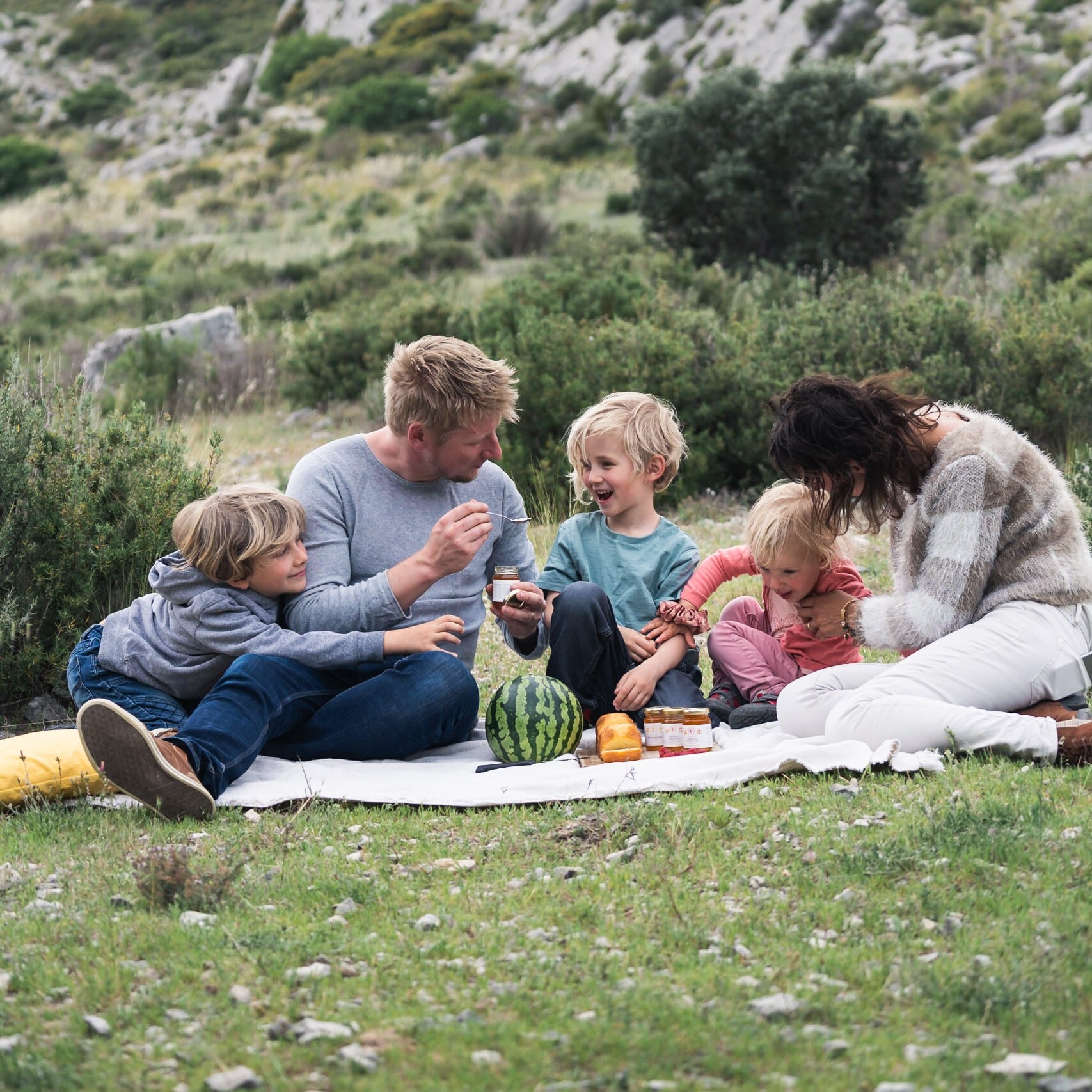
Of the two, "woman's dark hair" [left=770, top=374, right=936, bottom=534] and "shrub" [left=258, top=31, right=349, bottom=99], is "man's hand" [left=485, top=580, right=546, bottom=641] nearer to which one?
"woman's dark hair" [left=770, top=374, right=936, bottom=534]

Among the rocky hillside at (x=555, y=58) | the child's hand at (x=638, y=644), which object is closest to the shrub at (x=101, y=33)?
the rocky hillside at (x=555, y=58)

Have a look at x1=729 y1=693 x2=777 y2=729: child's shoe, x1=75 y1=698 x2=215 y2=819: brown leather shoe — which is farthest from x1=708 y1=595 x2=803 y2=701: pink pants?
x1=75 y1=698 x2=215 y2=819: brown leather shoe

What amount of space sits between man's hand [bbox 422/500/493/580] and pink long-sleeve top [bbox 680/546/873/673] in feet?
3.22

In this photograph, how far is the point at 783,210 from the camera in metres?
19.8

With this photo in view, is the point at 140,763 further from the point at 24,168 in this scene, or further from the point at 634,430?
the point at 24,168

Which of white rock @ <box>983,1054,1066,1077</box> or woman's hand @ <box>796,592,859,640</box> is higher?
woman's hand @ <box>796,592,859,640</box>

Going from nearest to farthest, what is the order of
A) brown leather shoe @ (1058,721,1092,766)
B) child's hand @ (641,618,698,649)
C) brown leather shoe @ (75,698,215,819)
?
1. brown leather shoe @ (75,698,215,819)
2. brown leather shoe @ (1058,721,1092,766)
3. child's hand @ (641,618,698,649)

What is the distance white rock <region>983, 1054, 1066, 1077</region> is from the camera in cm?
221

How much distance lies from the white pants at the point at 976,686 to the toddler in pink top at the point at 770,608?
703 mm

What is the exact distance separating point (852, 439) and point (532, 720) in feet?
4.96

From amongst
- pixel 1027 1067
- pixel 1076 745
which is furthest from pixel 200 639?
pixel 1027 1067

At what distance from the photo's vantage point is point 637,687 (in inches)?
191

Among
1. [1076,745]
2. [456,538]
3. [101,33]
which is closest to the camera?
[1076,745]

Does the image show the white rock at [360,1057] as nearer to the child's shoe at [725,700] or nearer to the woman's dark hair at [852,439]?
the woman's dark hair at [852,439]
